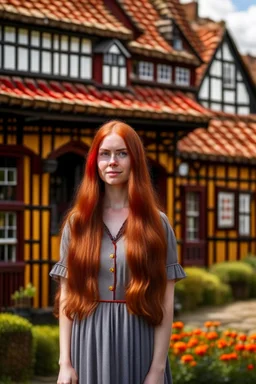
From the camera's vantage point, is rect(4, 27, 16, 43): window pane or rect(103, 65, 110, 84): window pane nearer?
rect(4, 27, 16, 43): window pane

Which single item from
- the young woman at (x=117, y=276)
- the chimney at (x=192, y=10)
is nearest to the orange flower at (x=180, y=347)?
the young woman at (x=117, y=276)

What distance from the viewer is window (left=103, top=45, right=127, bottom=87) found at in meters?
17.2

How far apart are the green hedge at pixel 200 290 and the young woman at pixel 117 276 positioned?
11556 millimetres

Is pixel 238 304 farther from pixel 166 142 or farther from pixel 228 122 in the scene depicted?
pixel 228 122

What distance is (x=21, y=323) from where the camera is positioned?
1084 cm

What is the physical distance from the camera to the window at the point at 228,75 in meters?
21.9

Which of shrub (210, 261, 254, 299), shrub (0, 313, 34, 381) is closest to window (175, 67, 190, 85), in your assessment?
shrub (210, 261, 254, 299)

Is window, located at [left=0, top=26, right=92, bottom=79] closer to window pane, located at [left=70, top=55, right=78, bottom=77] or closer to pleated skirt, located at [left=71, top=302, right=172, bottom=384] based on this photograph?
window pane, located at [left=70, top=55, right=78, bottom=77]

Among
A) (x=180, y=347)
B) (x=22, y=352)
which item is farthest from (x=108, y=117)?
(x=180, y=347)

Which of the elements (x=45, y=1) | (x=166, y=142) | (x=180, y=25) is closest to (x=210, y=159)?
(x=166, y=142)

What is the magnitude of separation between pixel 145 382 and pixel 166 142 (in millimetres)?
13256

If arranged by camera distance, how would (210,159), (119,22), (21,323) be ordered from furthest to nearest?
(210,159)
(119,22)
(21,323)

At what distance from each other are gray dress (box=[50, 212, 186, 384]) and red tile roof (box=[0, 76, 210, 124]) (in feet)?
30.7

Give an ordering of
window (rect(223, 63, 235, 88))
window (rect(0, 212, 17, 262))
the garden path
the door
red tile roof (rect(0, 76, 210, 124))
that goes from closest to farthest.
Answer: red tile roof (rect(0, 76, 210, 124)) < window (rect(0, 212, 17, 262)) < the garden path < the door < window (rect(223, 63, 235, 88))
